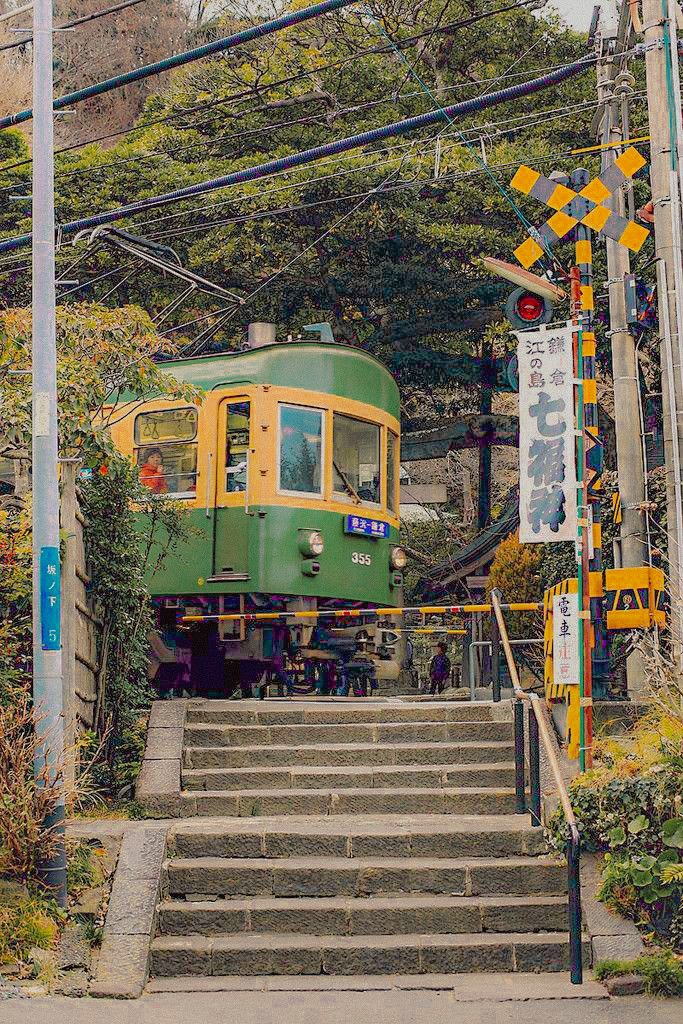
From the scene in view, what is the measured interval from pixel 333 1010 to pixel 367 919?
1179 mm

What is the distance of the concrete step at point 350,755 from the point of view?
10680mm

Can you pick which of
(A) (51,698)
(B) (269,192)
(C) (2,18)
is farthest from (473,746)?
(B) (269,192)

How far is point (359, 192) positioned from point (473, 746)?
1496 centimetres

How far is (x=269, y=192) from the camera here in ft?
76.6

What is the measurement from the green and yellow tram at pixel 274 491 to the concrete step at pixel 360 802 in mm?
3905

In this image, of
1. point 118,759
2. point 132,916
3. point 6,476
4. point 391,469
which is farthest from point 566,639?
point 6,476

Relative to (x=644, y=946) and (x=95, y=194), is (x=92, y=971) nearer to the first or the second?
(x=644, y=946)

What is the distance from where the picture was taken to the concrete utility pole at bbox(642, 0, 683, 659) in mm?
10414

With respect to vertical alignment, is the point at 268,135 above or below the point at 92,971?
above

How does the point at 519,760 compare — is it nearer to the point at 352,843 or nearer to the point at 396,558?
the point at 352,843

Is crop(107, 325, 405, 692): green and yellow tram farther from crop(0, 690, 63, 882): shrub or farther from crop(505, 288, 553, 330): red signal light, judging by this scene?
crop(0, 690, 63, 882): shrub

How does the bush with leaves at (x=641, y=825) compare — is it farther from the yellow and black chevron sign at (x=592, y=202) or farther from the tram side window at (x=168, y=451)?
the tram side window at (x=168, y=451)

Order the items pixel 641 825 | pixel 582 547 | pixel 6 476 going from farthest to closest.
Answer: pixel 6 476
pixel 582 547
pixel 641 825

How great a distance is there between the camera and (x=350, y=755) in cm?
1076
